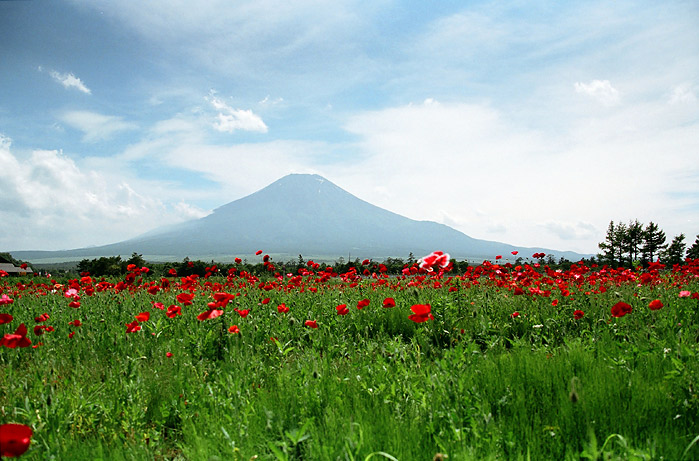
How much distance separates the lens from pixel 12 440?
1.17m

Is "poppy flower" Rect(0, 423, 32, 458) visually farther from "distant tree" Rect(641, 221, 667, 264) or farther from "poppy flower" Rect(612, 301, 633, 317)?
"distant tree" Rect(641, 221, 667, 264)

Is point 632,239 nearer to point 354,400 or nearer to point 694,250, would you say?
point 694,250

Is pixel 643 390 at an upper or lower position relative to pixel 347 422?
upper

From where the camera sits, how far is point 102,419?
267 centimetres

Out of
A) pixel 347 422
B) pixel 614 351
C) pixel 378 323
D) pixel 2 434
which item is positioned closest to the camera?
pixel 2 434

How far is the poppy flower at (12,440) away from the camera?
1152 mm

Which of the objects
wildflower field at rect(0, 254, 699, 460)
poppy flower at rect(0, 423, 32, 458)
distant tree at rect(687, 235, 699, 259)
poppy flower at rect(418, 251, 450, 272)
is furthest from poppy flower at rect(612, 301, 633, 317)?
distant tree at rect(687, 235, 699, 259)

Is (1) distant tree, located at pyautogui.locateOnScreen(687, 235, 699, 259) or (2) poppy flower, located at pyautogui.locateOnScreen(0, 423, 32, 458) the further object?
(1) distant tree, located at pyautogui.locateOnScreen(687, 235, 699, 259)

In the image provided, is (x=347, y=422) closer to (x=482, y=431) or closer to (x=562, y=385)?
(x=482, y=431)

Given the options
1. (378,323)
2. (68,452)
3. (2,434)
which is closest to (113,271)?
(378,323)

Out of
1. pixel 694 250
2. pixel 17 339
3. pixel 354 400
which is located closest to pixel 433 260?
pixel 354 400

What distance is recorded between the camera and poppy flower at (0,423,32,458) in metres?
1.15

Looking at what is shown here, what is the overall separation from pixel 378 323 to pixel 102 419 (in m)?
3.33

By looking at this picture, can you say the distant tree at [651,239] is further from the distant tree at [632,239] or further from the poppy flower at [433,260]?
the poppy flower at [433,260]
